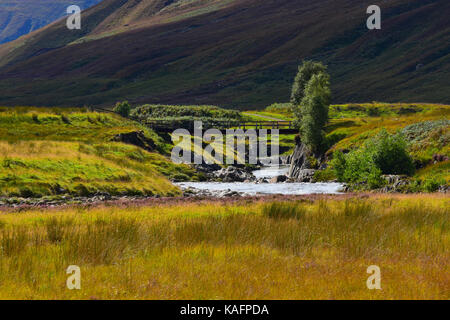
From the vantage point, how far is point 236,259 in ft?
31.6

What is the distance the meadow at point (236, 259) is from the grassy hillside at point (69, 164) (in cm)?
2428

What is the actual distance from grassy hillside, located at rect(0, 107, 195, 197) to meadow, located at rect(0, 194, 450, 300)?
2428 cm

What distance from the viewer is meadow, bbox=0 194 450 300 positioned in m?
7.88

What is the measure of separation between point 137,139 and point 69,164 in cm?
2947

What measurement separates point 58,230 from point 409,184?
1389 inches

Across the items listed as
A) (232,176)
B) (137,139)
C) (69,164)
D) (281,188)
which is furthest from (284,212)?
(137,139)

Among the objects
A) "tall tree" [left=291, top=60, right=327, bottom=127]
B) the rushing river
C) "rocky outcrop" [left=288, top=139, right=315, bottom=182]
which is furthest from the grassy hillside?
"tall tree" [left=291, top=60, right=327, bottom=127]

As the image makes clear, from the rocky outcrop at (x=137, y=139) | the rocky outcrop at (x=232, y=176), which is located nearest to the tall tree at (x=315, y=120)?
the rocky outcrop at (x=232, y=176)

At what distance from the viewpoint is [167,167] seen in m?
65.1

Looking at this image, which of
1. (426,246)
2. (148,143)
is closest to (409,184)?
(426,246)

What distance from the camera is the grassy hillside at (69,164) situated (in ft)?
118

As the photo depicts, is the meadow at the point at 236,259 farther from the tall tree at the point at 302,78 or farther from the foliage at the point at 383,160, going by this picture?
the tall tree at the point at 302,78
